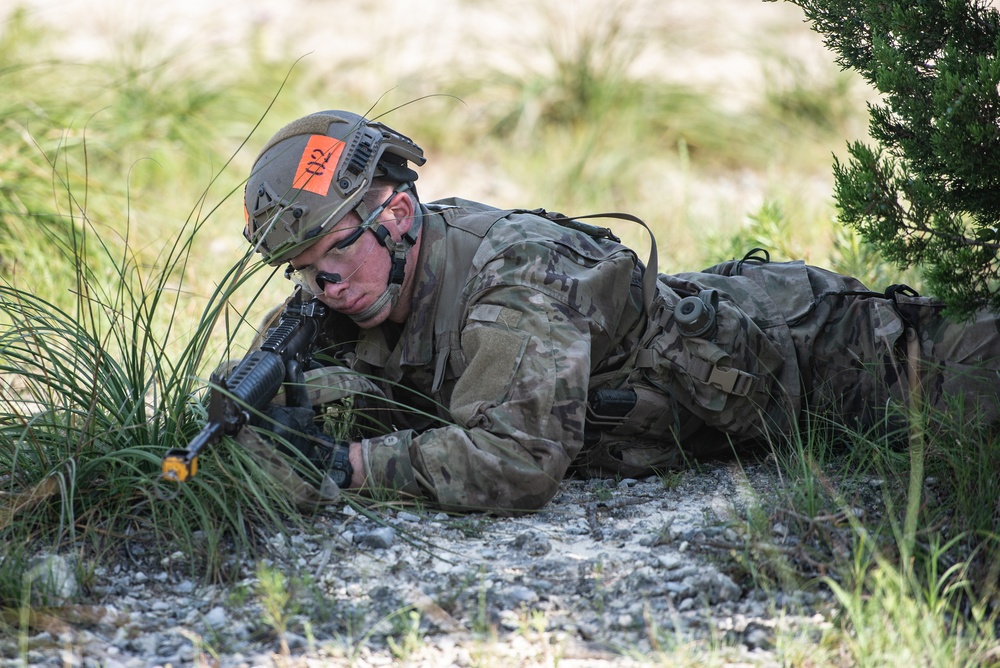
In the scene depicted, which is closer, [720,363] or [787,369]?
[720,363]

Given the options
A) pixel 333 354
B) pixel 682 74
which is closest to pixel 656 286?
pixel 333 354

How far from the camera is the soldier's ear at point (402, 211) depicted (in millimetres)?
3301

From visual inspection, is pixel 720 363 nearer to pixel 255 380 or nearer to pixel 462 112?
pixel 255 380

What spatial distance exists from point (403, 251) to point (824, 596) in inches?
64.2

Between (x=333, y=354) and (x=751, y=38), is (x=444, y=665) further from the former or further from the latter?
(x=751, y=38)

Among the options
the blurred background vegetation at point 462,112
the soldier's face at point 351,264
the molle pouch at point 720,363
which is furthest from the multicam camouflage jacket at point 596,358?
the blurred background vegetation at point 462,112

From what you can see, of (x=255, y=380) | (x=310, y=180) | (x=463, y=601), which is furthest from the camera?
(x=310, y=180)

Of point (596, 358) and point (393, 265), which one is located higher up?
point (393, 265)

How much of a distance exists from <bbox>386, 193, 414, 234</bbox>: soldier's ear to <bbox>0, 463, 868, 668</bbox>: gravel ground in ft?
3.01

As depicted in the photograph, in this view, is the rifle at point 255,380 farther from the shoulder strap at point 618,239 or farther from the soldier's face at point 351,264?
the shoulder strap at point 618,239

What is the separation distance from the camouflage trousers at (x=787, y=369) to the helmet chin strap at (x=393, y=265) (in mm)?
752

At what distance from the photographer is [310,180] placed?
315cm

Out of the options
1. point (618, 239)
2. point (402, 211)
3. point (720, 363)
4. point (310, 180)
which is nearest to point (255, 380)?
point (310, 180)

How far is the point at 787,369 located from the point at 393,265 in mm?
1380
